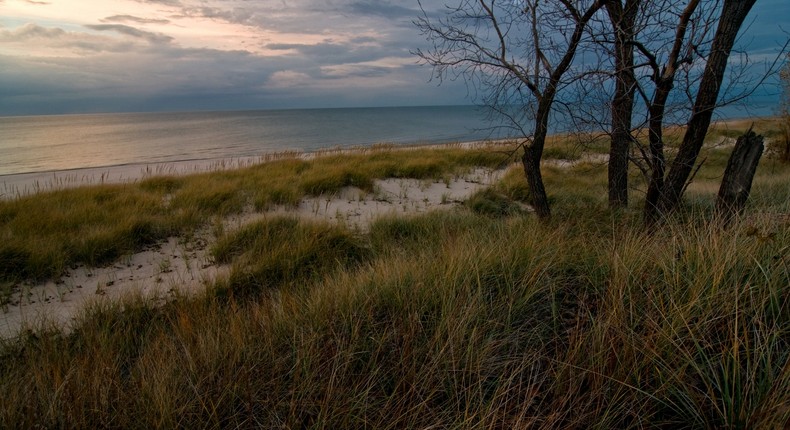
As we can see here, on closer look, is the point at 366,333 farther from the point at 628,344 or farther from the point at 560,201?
the point at 560,201

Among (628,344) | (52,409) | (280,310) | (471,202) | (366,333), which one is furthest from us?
(471,202)

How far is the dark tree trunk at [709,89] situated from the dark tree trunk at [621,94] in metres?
0.64

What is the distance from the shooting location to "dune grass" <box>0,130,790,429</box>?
194 centimetres

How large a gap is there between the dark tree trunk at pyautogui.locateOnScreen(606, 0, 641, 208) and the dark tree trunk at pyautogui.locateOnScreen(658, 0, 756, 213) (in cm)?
64

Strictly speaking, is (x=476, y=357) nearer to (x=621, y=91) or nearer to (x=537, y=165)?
(x=537, y=165)

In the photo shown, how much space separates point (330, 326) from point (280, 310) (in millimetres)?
663

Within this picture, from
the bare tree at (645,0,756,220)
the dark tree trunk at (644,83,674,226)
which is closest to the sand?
the dark tree trunk at (644,83,674,226)

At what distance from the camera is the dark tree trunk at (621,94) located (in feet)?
15.9

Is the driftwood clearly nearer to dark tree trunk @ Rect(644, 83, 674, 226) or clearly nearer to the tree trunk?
dark tree trunk @ Rect(644, 83, 674, 226)

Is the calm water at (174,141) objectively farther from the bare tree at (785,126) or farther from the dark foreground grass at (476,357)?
the bare tree at (785,126)

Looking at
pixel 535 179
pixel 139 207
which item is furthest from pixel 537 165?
pixel 139 207

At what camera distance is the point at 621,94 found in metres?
5.92

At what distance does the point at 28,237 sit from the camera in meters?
5.59

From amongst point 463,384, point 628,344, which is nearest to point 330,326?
point 463,384
